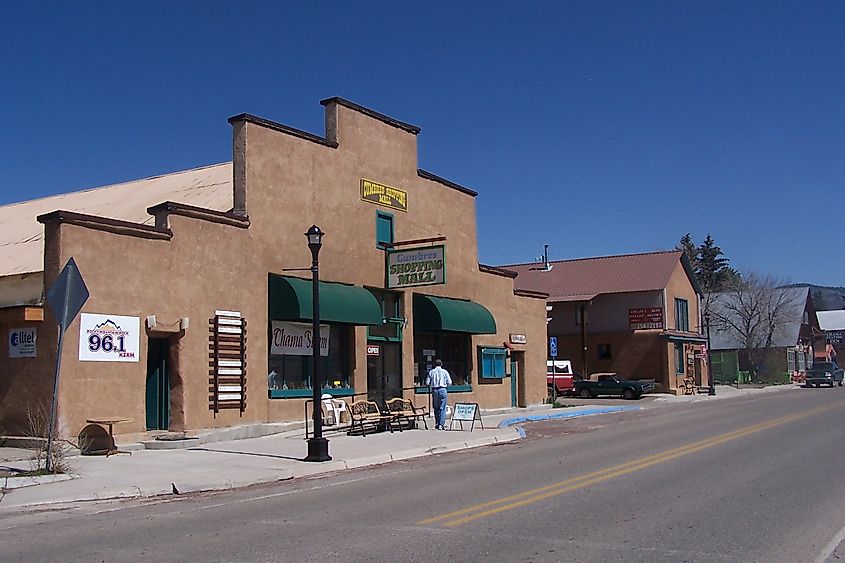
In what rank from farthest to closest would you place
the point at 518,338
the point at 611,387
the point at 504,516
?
the point at 611,387
the point at 518,338
the point at 504,516

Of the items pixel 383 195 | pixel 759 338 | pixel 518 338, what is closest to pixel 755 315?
pixel 759 338

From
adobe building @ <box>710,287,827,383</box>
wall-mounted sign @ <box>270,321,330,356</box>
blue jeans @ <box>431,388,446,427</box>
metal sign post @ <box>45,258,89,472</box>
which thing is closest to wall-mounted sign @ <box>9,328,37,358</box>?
metal sign post @ <box>45,258,89,472</box>

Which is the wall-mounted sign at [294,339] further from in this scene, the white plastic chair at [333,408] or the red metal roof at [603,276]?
the red metal roof at [603,276]

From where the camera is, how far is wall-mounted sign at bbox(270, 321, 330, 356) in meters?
23.4

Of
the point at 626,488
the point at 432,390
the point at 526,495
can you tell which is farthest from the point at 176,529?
the point at 432,390

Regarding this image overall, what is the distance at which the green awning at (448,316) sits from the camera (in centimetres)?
2859

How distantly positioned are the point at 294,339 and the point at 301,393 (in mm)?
1486

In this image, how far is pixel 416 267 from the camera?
26.6 metres

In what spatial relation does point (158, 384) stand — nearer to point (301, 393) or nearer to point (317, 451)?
point (301, 393)

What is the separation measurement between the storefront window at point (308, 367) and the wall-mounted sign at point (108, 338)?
4.52 m

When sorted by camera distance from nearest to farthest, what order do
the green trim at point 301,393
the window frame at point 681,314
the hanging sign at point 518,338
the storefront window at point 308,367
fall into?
the green trim at point 301,393, the storefront window at point 308,367, the hanging sign at point 518,338, the window frame at point 681,314

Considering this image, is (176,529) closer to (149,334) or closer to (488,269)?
(149,334)

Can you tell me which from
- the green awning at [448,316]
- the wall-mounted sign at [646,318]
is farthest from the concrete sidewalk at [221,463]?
the wall-mounted sign at [646,318]

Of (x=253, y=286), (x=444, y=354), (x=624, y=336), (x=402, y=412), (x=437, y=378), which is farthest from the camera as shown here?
(x=624, y=336)
